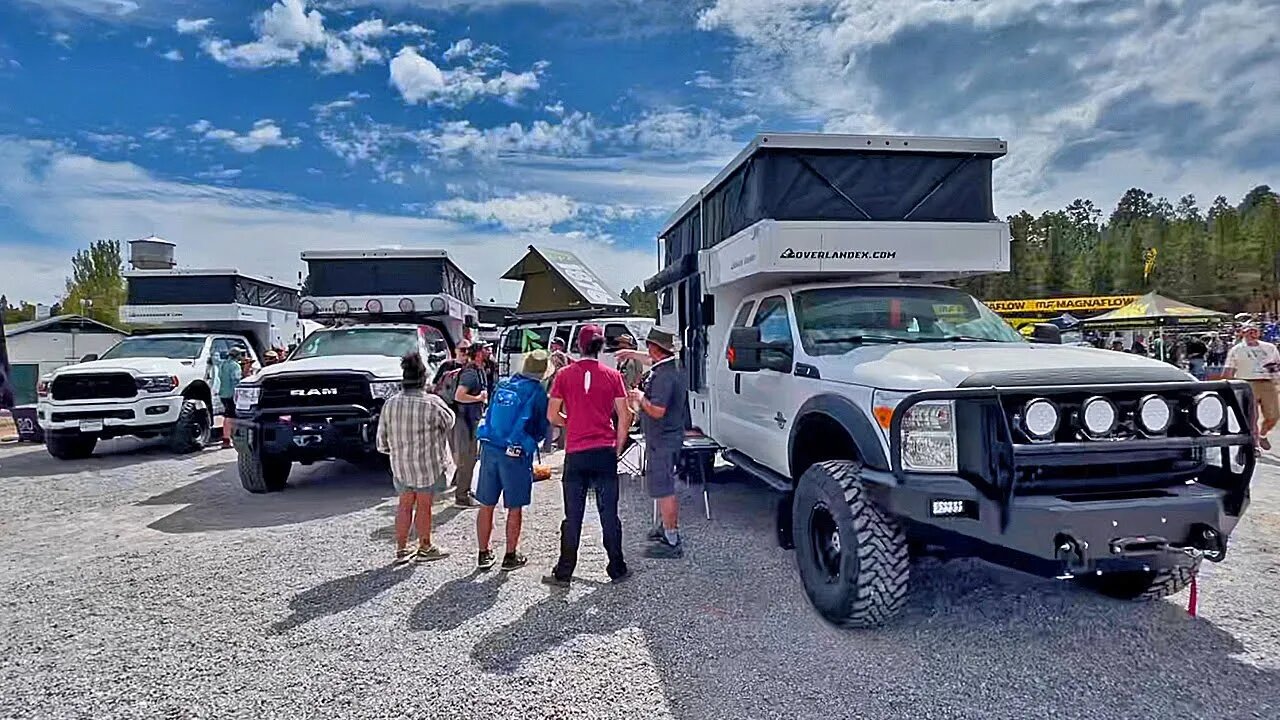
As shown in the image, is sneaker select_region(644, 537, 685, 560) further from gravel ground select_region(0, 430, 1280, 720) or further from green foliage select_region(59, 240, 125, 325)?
green foliage select_region(59, 240, 125, 325)

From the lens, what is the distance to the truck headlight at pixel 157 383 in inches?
441

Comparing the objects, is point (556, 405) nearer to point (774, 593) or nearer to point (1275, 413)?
point (774, 593)

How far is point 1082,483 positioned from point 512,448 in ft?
11.0

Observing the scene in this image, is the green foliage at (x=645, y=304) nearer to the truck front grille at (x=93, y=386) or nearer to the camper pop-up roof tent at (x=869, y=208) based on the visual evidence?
the camper pop-up roof tent at (x=869, y=208)

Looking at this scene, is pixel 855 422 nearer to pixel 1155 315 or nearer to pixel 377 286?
pixel 377 286

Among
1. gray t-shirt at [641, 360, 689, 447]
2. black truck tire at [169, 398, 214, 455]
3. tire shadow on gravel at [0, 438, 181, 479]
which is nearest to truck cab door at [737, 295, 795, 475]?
gray t-shirt at [641, 360, 689, 447]

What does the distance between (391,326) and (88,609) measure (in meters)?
5.74

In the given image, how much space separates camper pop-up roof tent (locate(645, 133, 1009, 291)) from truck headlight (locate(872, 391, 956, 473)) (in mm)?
2018

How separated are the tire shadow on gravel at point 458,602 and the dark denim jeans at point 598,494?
0.44 m

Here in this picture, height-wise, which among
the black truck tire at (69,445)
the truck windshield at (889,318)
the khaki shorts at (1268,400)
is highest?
the truck windshield at (889,318)

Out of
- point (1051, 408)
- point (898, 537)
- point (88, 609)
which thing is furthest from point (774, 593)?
point (88, 609)

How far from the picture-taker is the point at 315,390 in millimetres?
8070

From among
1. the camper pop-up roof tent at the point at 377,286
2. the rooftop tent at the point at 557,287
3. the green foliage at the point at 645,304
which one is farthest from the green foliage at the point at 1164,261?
the camper pop-up roof tent at the point at 377,286

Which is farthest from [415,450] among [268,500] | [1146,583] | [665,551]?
[1146,583]
